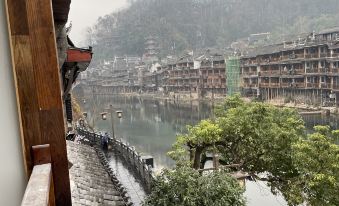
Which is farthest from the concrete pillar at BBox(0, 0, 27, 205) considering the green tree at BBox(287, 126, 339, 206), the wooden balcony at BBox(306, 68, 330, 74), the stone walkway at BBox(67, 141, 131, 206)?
the wooden balcony at BBox(306, 68, 330, 74)

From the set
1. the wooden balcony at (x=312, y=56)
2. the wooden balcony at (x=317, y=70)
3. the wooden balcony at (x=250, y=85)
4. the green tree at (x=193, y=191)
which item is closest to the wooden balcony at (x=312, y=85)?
the wooden balcony at (x=317, y=70)

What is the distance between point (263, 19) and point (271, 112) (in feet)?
316

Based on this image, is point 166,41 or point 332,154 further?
→ point 166,41

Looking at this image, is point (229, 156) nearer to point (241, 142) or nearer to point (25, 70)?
point (241, 142)

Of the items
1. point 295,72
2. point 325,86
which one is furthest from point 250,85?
point 325,86

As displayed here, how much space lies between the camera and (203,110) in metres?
57.8

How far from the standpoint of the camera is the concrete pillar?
1778 mm

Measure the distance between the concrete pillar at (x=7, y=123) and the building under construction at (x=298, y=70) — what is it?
43474mm

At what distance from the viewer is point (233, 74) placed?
57.4 m

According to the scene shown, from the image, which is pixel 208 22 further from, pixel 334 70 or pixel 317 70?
pixel 334 70

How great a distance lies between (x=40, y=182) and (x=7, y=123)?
421 millimetres

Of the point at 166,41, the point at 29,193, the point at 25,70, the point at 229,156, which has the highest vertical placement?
the point at 166,41

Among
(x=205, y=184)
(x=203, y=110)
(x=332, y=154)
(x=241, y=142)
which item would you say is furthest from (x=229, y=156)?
(x=203, y=110)

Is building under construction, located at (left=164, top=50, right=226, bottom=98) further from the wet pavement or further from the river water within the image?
the wet pavement
